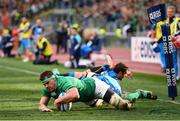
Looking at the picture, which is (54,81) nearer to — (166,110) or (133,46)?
(166,110)

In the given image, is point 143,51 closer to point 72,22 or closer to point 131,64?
point 131,64

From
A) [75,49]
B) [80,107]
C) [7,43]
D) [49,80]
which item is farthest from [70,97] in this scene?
[7,43]

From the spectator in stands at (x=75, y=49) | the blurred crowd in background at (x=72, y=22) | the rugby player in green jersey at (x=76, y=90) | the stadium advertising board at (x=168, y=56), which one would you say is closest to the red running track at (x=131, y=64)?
the blurred crowd in background at (x=72, y=22)

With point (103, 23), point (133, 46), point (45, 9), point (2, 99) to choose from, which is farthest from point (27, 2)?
point (2, 99)

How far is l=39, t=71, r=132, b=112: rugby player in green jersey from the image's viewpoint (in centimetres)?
1332

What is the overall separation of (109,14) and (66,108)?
102 ft

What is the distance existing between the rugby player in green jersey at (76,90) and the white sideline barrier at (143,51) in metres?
16.6

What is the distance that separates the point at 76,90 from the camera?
528 inches

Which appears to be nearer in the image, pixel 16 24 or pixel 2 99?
pixel 2 99

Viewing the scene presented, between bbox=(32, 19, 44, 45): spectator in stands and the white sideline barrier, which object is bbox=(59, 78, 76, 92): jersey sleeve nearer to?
the white sideline barrier

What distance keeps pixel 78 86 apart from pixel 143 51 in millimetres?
18618

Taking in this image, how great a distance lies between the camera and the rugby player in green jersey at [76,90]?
13320 millimetres

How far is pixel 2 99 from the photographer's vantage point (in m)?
16.3

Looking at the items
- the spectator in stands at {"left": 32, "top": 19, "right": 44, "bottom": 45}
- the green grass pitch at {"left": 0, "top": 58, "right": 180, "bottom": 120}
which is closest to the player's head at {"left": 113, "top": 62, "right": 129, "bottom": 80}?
the green grass pitch at {"left": 0, "top": 58, "right": 180, "bottom": 120}
